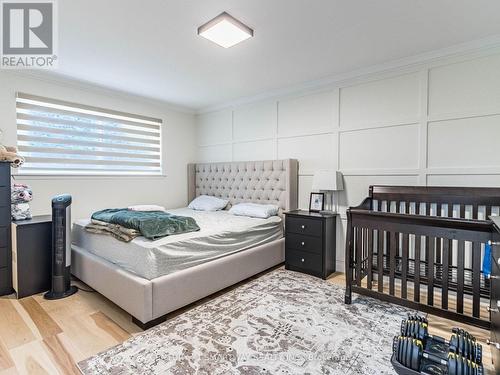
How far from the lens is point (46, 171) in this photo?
3.29 metres

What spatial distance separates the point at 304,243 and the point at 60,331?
97.1 inches

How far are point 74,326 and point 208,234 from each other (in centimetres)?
126

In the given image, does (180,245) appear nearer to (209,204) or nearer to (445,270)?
(209,204)

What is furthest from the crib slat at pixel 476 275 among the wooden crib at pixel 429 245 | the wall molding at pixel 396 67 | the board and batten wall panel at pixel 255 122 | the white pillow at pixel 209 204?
the white pillow at pixel 209 204

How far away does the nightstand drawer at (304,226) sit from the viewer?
3.10 meters

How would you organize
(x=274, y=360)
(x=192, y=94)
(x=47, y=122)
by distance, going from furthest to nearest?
(x=192, y=94) → (x=47, y=122) → (x=274, y=360)

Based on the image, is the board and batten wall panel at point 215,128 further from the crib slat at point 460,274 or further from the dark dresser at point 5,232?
the crib slat at point 460,274

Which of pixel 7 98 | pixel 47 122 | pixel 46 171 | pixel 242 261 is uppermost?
pixel 7 98

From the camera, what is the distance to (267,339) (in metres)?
1.91

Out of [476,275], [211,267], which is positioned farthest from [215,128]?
[476,275]

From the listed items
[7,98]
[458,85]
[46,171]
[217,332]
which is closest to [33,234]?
[46,171]

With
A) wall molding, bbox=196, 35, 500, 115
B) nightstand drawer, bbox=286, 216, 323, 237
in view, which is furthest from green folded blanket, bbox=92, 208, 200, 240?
wall molding, bbox=196, 35, 500, 115

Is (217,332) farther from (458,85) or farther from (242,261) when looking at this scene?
(458,85)

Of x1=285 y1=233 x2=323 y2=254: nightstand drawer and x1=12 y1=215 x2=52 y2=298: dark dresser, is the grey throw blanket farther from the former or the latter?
x1=285 y1=233 x2=323 y2=254: nightstand drawer
